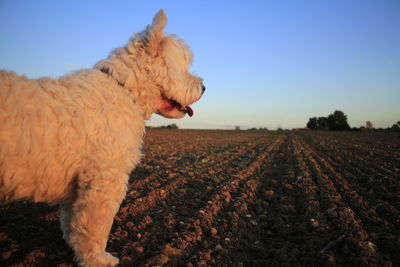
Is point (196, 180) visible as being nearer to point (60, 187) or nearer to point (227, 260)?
point (227, 260)

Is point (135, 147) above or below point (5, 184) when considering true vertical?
above

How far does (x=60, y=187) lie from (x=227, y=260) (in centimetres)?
219

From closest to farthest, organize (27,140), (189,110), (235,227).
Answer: (27,140) → (189,110) → (235,227)

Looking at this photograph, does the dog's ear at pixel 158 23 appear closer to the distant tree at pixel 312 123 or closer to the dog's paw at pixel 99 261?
the dog's paw at pixel 99 261

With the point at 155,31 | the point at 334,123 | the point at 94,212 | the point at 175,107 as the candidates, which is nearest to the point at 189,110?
the point at 175,107

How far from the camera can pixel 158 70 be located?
2979 millimetres

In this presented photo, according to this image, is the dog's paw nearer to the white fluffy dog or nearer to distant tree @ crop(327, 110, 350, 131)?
the white fluffy dog

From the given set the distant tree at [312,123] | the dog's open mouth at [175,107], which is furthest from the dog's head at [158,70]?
the distant tree at [312,123]

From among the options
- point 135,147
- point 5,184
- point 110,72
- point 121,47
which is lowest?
point 5,184

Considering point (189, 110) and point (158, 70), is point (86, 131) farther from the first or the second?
point (189, 110)

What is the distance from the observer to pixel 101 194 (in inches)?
90.1

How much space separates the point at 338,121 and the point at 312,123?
15796mm

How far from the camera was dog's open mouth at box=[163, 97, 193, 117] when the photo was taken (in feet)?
10.9

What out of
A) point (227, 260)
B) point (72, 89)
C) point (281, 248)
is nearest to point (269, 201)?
point (281, 248)
